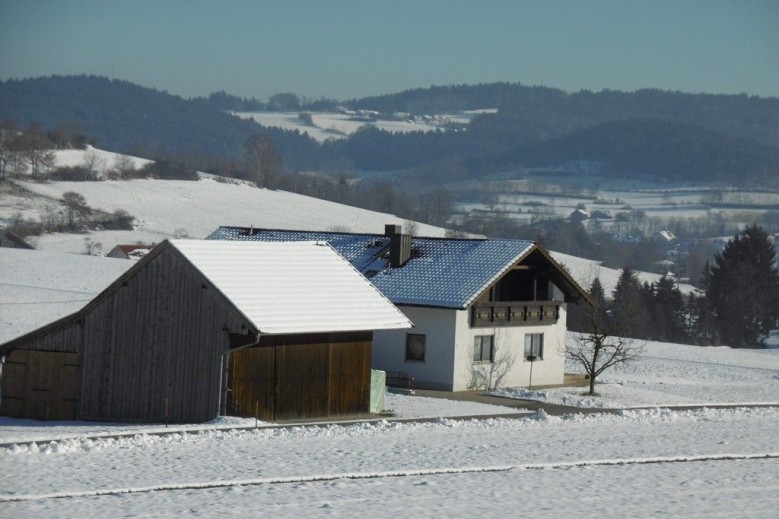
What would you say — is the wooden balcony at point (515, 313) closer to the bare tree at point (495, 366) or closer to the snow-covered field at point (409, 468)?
the bare tree at point (495, 366)

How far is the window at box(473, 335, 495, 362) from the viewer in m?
44.2

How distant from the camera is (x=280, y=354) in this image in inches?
1325

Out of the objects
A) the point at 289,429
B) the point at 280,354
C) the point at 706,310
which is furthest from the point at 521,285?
the point at 706,310

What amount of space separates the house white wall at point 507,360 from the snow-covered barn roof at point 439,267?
105cm

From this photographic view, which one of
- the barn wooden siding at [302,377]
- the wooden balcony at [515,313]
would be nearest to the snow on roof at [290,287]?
the barn wooden siding at [302,377]

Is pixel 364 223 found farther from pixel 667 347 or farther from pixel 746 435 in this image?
pixel 746 435

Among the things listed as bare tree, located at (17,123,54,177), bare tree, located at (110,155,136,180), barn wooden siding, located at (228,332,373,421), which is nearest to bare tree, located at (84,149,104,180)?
bare tree, located at (110,155,136,180)

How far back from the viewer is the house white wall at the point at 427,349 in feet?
141

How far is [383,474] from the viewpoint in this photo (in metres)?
23.4

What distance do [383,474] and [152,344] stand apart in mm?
12983

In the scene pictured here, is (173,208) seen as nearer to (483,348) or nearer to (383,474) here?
(483,348)

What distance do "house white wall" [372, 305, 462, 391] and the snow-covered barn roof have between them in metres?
0.62

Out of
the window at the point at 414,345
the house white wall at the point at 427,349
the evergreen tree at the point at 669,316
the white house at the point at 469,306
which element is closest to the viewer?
the house white wall at the point at 427,349

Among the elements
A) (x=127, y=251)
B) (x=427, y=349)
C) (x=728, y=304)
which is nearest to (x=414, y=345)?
(x=427, y=349)
